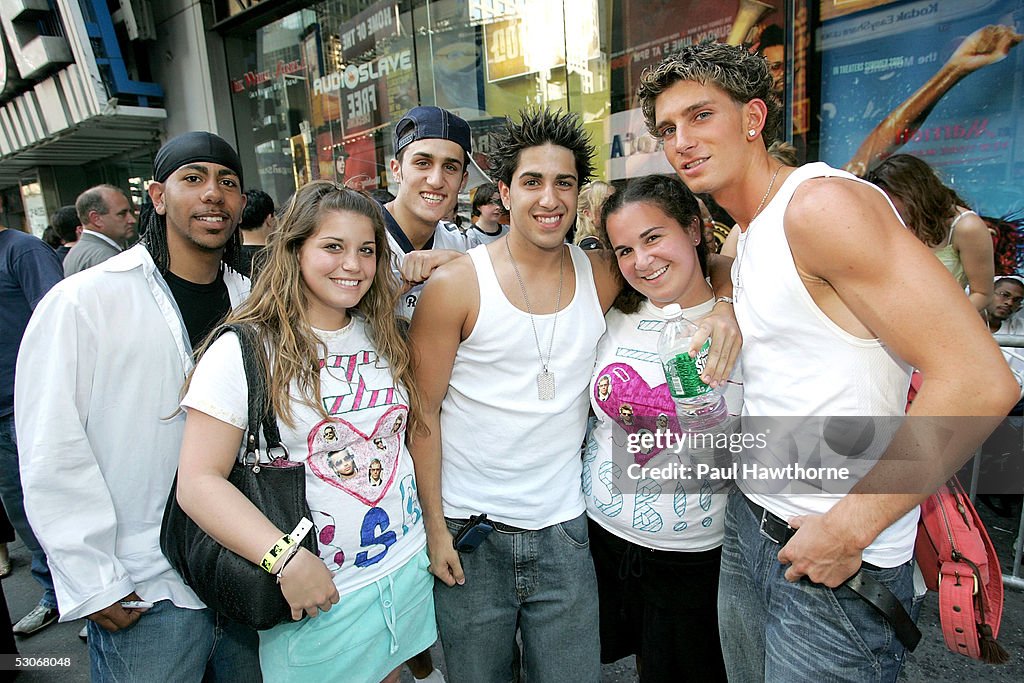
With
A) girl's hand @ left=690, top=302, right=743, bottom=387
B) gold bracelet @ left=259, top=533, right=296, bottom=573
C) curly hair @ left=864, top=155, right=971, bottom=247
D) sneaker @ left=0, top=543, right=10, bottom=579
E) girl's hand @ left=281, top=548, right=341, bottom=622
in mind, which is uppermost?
curly hair @ left=864, top=155, right=971, bottom=247

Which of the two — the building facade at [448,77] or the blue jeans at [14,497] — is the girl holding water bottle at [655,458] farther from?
the blue jeans at [14,497]

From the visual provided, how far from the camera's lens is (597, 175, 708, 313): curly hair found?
2.08 m

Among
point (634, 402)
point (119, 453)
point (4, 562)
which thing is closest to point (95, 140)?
point (4, 562)

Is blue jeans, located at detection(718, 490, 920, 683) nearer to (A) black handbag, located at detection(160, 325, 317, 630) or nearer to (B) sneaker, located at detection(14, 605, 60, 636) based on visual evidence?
(A) black handbag, located at detection(160, 325, 317, 630)

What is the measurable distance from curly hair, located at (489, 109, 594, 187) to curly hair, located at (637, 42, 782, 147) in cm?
39

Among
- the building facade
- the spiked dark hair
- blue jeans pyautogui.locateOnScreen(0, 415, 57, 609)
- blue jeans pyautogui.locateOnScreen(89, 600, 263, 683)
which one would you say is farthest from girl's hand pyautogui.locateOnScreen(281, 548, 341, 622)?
blue jeans pyautogui.locateOnScreen(0, 415, 57, 609)

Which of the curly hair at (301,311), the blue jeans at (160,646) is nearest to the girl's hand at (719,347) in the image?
the curly hair at (301,311)

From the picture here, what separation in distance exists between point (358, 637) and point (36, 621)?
3.21 meters

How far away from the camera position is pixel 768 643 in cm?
165

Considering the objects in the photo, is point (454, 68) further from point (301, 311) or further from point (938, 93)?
point (301, 311)

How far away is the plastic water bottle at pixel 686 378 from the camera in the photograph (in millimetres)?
1788

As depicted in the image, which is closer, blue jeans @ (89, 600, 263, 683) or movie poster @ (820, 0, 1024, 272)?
blue jeans @ (89, 600, 263, 683)

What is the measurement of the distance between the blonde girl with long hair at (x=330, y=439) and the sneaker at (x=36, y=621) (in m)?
2.99

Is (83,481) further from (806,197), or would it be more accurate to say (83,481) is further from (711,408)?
Answer: (806,197)
